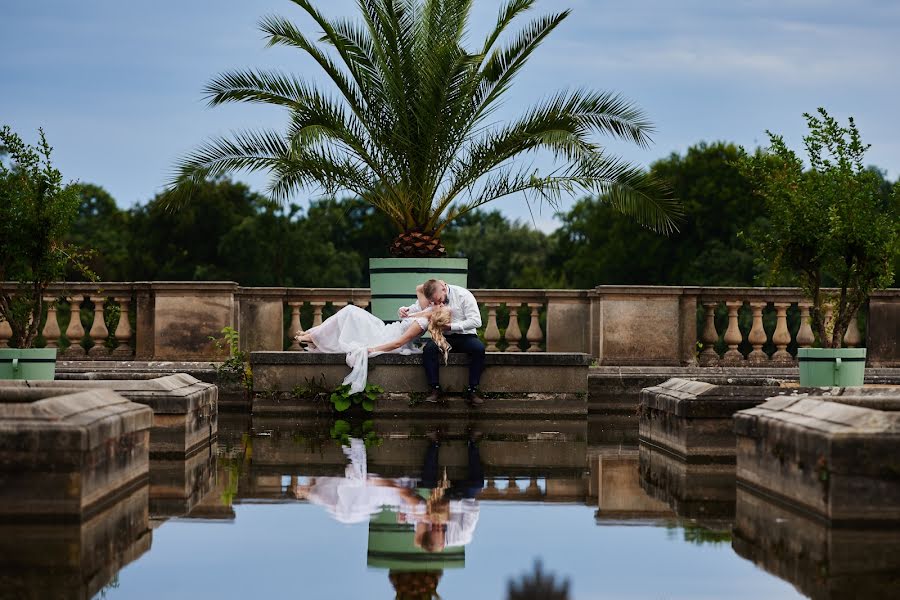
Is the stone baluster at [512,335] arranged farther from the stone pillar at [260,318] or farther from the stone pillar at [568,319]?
the stone pillar at [260,318]

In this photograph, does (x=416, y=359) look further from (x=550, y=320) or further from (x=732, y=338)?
(x=732, y=338)

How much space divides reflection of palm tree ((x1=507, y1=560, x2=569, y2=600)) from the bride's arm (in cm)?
824

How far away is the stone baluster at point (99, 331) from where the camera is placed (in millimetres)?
17359

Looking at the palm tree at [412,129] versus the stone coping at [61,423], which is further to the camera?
the palm tree at [412,129]

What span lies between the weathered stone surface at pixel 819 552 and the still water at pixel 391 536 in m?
0.06

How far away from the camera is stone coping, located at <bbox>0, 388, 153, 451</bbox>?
19.1 ft

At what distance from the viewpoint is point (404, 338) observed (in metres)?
13.1

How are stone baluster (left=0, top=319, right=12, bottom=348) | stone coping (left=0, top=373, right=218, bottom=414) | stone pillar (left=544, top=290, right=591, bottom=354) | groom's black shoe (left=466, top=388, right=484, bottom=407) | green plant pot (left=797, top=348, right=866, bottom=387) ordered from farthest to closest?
1. stone pillar (left=544, top=290, right=591, bottom=354)
2. stone baluster (left=0, top=319, right=12, bottom=348)
3. groom's black shoe (left=466, top=388, right=484, bottom=407)
4. green plant pot (left=797, top=348, right=866, bottom=387)
5. stone coping (left=0, top=373, right=218, bottom=414)

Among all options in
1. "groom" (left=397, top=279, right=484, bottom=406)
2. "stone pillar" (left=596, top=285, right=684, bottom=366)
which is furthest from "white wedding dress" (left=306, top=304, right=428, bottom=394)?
"stone pillar" (left=596, top=285, right=684, bottom=366)

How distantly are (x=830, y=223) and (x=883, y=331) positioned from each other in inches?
286

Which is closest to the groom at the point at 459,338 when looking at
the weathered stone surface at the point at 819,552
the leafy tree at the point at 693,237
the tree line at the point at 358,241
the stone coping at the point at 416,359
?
the stone coping at the point at 416,359

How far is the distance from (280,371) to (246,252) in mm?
38409

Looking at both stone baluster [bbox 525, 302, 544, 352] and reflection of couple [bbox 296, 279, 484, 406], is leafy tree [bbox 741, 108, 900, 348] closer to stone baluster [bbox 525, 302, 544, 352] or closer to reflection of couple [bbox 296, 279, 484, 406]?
reflection of couple [bbox 296, 279, 484, 406]

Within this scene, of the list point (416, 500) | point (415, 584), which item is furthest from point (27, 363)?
point (415, 584)
